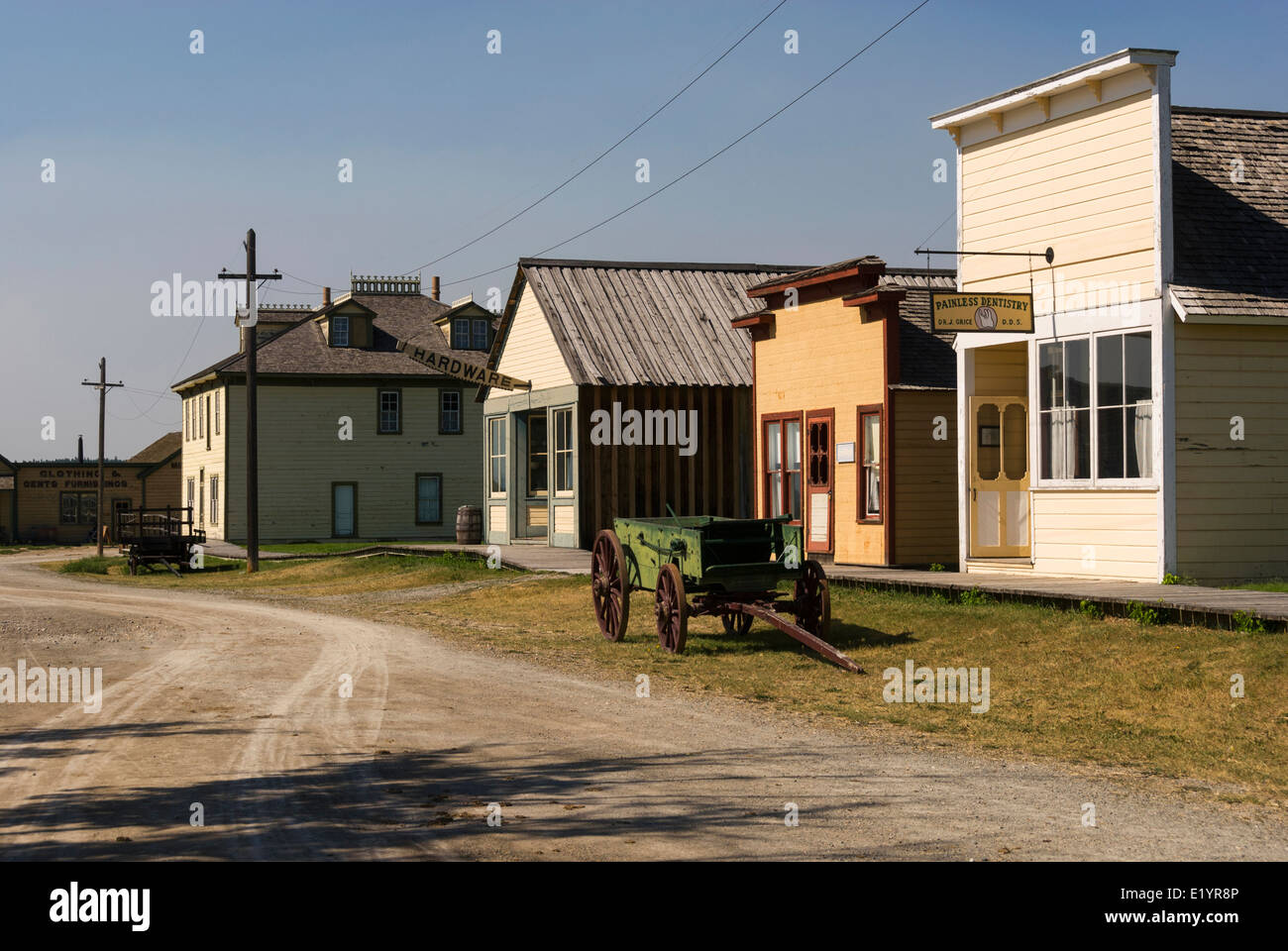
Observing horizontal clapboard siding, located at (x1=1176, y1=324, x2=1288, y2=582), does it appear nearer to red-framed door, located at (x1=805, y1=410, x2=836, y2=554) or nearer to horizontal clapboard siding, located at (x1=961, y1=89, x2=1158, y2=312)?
horizontal clapboard siding, located at (x1=961, y1=89, x2=1158, y2=312)

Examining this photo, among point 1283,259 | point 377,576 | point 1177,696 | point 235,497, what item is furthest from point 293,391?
point 1177,696

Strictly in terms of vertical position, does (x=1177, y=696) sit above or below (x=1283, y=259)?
below

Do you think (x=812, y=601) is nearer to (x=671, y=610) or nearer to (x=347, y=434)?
(x=671, y=610)

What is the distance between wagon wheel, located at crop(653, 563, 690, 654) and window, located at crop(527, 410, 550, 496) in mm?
17376

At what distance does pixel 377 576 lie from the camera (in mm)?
30188

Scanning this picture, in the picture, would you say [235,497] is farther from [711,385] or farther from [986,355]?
[986,355]

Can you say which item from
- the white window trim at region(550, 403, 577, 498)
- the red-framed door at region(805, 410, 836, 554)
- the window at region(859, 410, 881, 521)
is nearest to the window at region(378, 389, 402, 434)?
the white window trim at region(550, 403, 577, 498)

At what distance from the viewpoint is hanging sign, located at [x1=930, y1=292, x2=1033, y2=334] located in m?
17.6

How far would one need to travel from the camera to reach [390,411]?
49.5 m

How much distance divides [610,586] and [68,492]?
59949 mm

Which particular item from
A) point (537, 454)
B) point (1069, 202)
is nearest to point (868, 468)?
point (1069, 202)

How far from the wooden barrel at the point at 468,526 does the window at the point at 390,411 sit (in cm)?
1302

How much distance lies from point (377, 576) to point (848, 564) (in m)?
12.1

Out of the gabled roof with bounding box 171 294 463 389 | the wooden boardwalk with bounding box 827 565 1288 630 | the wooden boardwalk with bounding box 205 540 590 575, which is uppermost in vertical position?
the gabled roof with bounding box 171 294 463 389
